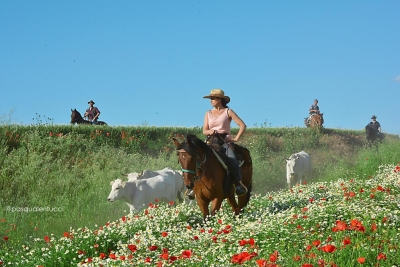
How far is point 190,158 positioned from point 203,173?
592mm

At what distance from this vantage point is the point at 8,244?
12.0 m

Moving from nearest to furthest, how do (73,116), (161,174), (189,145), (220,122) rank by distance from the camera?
(189,145)
(220,122)
(161,174)
(73,116)

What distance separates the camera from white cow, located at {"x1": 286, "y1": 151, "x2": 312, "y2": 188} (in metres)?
21.1

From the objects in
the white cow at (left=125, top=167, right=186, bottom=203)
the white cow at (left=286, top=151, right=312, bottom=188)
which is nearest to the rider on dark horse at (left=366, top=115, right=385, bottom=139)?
the white cow at (left=286, top=151, right=312, bottom=188)

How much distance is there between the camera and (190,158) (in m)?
9.16

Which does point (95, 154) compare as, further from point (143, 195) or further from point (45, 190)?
point (143, 195)

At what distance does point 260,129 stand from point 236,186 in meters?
25.4

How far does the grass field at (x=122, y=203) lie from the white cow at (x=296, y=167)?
1.03 metres

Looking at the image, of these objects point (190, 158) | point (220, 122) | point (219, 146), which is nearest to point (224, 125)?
point (220, 122)

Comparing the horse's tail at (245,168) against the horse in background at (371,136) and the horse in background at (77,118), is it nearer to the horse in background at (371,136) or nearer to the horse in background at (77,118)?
the horse in background at (77,118)

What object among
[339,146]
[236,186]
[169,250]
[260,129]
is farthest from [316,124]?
[169,250]

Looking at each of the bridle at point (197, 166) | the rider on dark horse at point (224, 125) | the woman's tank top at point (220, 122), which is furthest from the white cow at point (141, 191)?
the bridle at point (197, 166)

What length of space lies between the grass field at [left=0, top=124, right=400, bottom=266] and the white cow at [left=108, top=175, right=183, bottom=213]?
867 millimetres

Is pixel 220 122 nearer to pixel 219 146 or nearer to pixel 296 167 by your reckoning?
pixel 219 146
